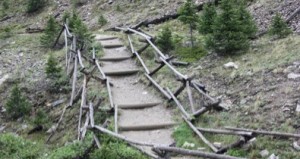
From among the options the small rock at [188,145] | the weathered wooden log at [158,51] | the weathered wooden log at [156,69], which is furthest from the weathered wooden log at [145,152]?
the weathered wooden log at [158,51]

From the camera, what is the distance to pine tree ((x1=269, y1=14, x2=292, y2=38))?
47.8ft

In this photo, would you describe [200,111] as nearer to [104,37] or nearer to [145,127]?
[145,127]

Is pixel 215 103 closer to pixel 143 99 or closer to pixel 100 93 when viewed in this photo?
pixel 143 99

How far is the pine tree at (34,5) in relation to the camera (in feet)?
93.8

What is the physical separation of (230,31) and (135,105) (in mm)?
3690

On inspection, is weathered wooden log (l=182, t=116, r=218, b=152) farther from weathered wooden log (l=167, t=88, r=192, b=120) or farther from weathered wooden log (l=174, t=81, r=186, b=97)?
weathered wooden log (l=174, t=81, r=186, b=97)

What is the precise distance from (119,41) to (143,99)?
7064 millimetres

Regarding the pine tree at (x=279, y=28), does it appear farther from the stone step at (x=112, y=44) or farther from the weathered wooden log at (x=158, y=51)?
the stone step at (x=112, y=44)

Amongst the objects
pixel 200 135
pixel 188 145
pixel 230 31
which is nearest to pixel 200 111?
pixel 200 135

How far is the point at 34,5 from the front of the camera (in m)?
28.7

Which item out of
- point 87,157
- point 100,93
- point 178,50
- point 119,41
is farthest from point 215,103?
point 119,41

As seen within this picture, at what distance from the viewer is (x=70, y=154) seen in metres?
9.72

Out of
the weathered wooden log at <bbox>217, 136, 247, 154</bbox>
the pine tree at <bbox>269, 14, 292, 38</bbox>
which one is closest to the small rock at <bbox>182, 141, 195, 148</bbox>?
the weathered wooden log at <bbox>217, 136, 247, 154</bbox>

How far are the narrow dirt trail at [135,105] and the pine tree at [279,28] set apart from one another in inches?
171
